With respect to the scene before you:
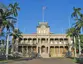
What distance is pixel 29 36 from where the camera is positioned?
87.2m

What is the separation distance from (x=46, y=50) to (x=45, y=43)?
317cm

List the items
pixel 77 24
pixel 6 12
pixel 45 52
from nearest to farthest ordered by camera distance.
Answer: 1. pixel 6 12
2. pixel 77 24
3. pixel 45 52

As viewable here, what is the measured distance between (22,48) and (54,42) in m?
14.4

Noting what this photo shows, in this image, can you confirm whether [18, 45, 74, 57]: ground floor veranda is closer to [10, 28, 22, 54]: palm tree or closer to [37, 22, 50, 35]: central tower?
[10, 28, 22, 54]: palm tree

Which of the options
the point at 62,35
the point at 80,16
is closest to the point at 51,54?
the point at 62,35

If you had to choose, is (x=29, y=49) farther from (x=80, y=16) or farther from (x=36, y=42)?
(x=80, y=16)

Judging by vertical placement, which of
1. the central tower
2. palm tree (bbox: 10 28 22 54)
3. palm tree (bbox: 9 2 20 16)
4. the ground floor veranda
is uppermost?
palm tree (bbox: 9 2 20 16)

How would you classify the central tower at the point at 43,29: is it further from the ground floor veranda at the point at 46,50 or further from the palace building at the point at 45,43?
the ground floor veranda at the point at 46,50

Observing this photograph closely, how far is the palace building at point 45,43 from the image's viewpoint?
85562mm

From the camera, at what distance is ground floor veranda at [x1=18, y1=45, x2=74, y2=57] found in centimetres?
8556

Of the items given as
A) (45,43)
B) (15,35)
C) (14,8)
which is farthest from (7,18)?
(45,43)

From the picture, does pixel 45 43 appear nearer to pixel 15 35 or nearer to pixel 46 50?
pixel 46 50

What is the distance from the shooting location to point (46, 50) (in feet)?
282

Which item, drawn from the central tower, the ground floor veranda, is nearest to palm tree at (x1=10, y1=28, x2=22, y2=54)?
the ground floor veranda
